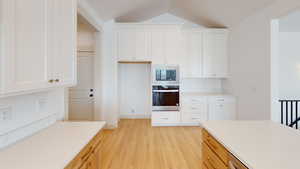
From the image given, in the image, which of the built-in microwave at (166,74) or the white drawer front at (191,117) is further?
the white drawer front at (191,117)

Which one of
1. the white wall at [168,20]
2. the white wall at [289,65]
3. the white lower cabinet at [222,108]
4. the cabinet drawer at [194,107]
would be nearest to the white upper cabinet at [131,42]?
the white wall at [168,20]

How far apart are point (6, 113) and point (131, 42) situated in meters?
3.92

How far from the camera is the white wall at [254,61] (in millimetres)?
3586

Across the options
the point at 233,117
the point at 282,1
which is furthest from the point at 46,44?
the point at 233,117

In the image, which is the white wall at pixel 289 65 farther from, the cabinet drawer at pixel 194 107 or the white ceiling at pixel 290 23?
the cabinet drawer at pixel 194 107

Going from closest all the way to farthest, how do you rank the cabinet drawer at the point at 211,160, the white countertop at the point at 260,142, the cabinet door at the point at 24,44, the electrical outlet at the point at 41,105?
1. the cabinet door at the point at 24,44
2. the white countertop at the point at 260,142
3. the cabinet drawer at the point at 211,160
4. the electrical outlet at the point at 41,105

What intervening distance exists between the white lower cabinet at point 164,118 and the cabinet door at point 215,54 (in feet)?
4.61

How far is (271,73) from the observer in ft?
11.6

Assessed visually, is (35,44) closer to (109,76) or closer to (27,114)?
(27,114)

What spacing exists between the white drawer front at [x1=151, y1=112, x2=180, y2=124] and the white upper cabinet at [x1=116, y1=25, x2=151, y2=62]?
4.94 feet

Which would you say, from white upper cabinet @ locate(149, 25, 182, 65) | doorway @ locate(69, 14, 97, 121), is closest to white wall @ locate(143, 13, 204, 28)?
white upper cabinet @ locate(149, 25, 182, 65)

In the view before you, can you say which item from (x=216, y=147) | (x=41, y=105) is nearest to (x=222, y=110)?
(x=216, y=147)

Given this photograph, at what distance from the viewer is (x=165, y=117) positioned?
5.03 m

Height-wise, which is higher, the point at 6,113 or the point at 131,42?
the point at 131,42
